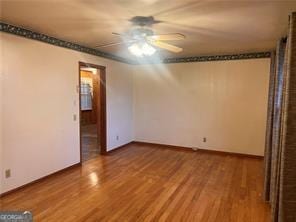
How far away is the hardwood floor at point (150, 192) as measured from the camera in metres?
2.51

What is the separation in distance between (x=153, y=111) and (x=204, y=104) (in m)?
1.33

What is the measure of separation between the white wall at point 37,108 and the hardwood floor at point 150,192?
1.05 ft

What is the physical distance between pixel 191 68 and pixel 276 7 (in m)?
2.99

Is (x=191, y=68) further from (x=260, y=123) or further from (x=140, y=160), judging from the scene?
(x=140, y=160)

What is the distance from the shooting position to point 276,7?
213 cm

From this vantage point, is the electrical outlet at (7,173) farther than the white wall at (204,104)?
No

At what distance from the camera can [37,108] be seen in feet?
10.6

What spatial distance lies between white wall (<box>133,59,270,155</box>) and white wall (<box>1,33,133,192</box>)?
1848mm

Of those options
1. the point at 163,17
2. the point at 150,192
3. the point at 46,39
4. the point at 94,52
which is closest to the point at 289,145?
the point at 163,17

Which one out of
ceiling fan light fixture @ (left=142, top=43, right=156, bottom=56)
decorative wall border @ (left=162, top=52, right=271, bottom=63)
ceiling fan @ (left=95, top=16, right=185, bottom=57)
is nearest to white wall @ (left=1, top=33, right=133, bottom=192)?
ceiling fan @ (left=95, top=16, right=185, bottom=57)

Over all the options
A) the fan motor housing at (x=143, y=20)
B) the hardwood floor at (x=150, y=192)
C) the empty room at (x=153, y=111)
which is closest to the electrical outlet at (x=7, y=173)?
the empty room at (x=153, y=111)

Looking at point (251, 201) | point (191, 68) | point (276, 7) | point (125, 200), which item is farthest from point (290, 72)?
Result: point (191, 68)

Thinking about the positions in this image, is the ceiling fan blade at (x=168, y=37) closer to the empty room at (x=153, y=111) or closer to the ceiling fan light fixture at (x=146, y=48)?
the empty room at (x=153, y=111)

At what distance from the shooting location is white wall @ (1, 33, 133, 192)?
9.41 ft
